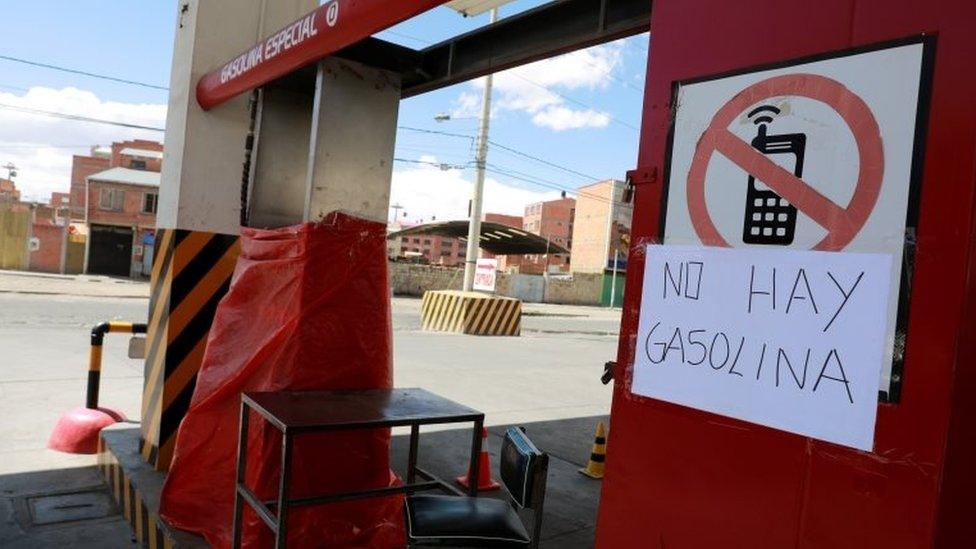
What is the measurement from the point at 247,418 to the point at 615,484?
188 cm

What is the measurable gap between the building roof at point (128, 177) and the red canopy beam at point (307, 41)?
36.4 m

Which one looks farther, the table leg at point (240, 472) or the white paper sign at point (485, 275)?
the white paper sign at point (485, 275)

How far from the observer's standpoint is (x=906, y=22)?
119 cm

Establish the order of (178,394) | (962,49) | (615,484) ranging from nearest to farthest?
(962,49), (615,484), (178,394)

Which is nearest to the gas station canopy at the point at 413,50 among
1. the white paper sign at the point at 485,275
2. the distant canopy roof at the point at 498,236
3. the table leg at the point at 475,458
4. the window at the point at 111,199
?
the table leg at the point at 475,458

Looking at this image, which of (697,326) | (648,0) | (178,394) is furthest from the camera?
(178,394)

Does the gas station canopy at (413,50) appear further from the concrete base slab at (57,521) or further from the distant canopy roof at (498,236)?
the distant canopy roof at (498,236)

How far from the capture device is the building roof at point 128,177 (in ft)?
117

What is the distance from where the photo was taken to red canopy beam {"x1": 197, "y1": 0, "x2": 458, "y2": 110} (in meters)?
2.52

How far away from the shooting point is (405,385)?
827cm

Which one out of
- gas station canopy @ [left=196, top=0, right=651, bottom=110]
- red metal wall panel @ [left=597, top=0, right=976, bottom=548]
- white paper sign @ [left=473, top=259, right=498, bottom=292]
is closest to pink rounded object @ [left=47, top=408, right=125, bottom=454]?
gas station canopy @ [left=196, top=0, right=651, bottom=110]

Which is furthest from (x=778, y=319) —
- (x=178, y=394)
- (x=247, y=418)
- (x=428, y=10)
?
(x=178, y=394)

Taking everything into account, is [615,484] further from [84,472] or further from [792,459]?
[84,472]

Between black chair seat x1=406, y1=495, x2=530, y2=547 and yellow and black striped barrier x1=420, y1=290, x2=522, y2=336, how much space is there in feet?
43.6
